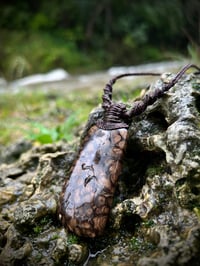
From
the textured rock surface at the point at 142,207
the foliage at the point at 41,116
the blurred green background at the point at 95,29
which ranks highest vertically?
the blurred green background at the point at 95,29

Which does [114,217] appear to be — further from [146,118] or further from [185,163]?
[146,118]

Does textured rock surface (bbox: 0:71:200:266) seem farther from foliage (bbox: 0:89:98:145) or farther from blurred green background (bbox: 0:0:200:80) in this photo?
blurred green background (bbox: 0:0:200:80)

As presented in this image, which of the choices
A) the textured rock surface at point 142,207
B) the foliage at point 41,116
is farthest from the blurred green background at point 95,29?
the textured rock surface at point 142,207

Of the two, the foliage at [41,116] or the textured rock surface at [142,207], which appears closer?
the textured rock surface at [142,207]

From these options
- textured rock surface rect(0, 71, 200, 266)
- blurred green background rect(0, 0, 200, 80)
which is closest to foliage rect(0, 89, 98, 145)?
textured rock surface rect(0, 71, 200, 266)

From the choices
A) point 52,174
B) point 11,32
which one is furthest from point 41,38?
point 52,174

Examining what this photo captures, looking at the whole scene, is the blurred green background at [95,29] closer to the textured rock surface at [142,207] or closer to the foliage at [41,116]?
the foliage at [41,116]
